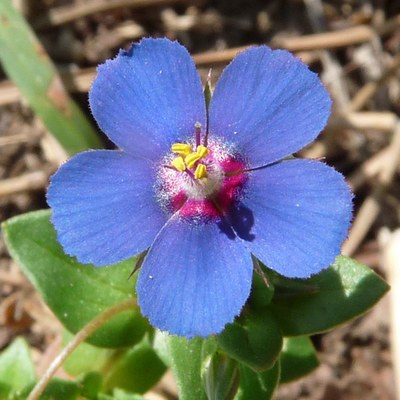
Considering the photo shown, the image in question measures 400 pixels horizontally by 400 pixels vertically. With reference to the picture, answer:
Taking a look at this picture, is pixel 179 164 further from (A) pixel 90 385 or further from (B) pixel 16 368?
(B) pixel 16 368

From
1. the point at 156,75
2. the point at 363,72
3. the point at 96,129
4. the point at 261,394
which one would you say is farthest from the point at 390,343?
the point at 156,75

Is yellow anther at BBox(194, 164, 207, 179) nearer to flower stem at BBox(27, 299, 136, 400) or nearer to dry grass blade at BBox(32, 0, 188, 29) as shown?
flower stem at BBox(27, 299, 136, 400)

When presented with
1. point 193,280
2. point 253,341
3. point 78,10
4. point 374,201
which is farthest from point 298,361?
point 78,10

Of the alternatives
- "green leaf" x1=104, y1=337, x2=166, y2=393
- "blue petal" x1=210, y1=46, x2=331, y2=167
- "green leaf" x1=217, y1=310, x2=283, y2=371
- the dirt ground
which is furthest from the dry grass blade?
"green leaf" x1=217, y1=310, x2=283, y2=371

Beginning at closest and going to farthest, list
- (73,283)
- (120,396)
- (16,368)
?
(73,283) → (120,396) → (16,368)

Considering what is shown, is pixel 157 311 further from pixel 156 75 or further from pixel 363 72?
pixel 363 72

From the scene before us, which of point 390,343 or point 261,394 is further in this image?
point 390,343
